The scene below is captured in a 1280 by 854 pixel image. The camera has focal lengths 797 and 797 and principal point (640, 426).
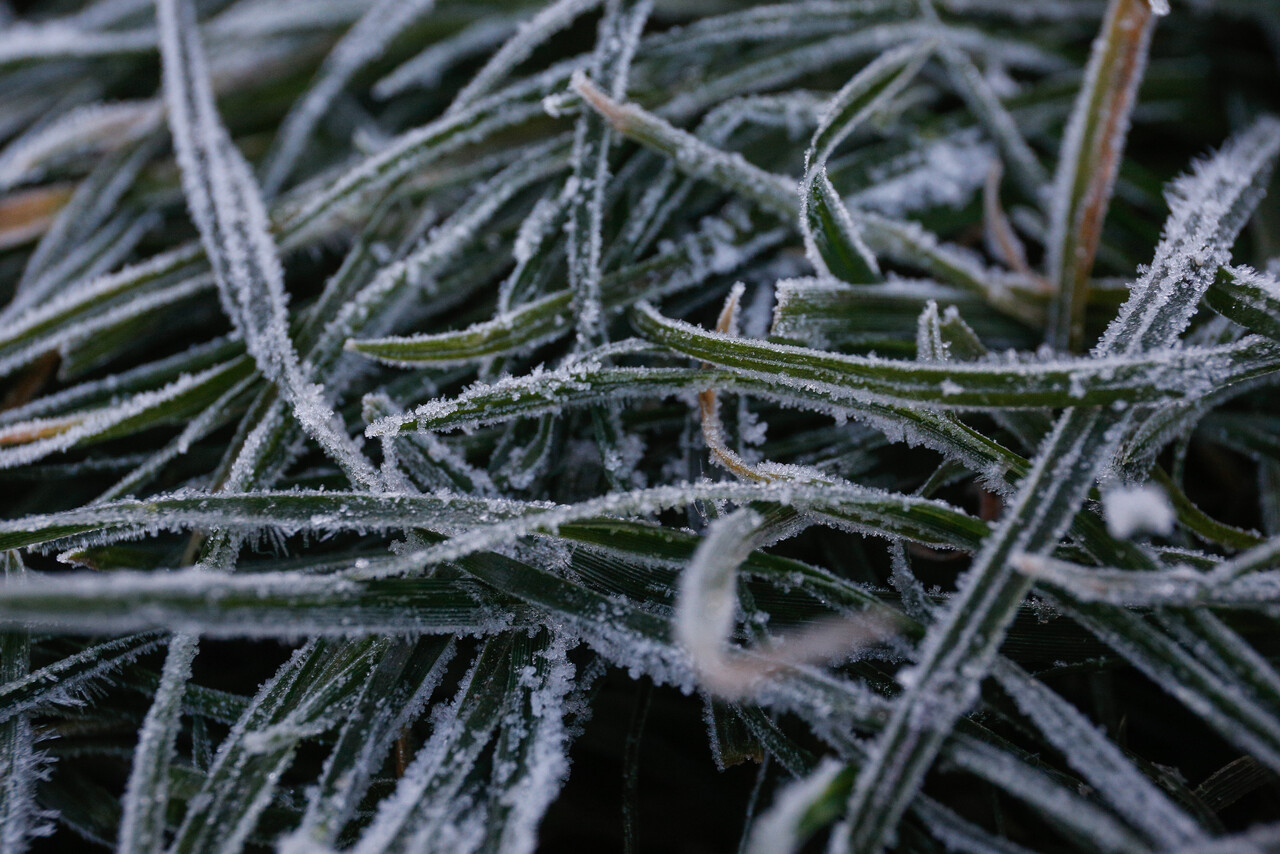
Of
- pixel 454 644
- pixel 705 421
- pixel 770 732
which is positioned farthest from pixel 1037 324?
pixel 454 644

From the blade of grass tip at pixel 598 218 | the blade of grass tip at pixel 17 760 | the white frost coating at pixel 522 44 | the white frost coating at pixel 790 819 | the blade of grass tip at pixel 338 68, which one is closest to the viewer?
the white frost coating at pixel 790 819

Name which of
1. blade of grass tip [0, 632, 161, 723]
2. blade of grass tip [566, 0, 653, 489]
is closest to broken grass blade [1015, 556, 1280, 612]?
blade of grass tip [566, 0, 653, 489]

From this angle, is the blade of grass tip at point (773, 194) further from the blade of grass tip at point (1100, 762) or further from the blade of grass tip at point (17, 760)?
the blade of grass tip at point (17, 760)

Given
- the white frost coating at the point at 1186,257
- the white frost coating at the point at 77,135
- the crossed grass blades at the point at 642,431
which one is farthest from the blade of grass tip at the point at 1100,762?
the white frost coating at the point at 77,135

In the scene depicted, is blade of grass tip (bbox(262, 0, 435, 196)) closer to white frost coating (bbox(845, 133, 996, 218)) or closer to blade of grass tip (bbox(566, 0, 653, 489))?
blade of grass tip (bbox(566, 0, 653, 489))

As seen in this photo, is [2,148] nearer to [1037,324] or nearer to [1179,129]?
[1037,324]

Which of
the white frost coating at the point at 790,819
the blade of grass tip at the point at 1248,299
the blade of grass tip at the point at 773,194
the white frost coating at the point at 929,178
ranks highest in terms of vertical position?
the white frost coating at the point at 929,178

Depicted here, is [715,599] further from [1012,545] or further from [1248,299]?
[1248,299]

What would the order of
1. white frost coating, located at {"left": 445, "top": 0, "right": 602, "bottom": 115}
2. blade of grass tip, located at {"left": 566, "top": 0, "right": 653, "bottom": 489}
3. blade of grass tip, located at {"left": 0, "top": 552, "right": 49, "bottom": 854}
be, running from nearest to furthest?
blade of grass tip, located at {"left": 0, "top": 552, "right": 49, "bottom": 854} → blade of grass tip, located at {"left": 566, "top": 0, "right": 653, "bottom": 489} → white frost coating, located at {"left": 445, "top": 0, "right": 602, "bottom": 115}

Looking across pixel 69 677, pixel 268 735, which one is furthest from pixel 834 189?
pixel 69 677
